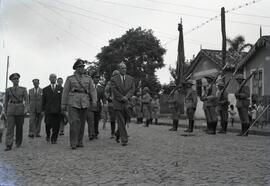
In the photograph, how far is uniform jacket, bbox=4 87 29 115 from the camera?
987cm

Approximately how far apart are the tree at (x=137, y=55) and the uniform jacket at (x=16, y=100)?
27956mm

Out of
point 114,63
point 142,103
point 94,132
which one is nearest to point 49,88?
point 94,132

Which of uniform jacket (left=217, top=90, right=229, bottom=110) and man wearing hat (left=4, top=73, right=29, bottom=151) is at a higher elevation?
uniform jacket (left=217, top=90, right=229, bottom=110)

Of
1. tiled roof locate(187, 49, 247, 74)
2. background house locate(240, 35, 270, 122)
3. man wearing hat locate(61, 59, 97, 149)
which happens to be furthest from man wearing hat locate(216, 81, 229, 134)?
tiled roof locate(187, 49, 247, 74)

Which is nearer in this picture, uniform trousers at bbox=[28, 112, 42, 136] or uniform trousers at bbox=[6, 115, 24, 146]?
uniform trousers at bbox=[6, 115, 24, 146]

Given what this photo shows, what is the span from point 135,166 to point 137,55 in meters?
34.3

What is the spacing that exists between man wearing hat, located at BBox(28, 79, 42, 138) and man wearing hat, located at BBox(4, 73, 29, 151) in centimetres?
334

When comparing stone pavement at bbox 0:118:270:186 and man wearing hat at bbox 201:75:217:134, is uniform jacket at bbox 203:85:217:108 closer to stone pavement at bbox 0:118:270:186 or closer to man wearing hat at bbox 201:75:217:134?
man wearing hat at bbox 201:75:217:134

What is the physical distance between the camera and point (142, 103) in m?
22.8

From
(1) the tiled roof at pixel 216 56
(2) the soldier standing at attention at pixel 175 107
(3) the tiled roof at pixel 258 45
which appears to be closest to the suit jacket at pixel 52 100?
(2) the soldier standing at attention at pixel 175 107

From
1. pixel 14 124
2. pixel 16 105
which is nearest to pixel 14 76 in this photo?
pixel 16 105

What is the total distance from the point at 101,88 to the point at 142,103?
9400mm

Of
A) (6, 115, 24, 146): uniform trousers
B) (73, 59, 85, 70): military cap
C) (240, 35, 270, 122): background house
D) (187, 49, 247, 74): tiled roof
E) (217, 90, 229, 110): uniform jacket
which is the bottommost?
(6, 115, 24, 146): uniform trousers

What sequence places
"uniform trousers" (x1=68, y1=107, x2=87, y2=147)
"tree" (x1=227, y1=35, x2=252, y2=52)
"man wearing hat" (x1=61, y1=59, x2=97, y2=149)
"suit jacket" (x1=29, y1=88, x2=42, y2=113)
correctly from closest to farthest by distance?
"uniform trousers" (x1=68, y1=107, x2=87, y2=147) < "man wearing hat" (x1=61, y1=59, x2=97, y2=149) < "suit jacket" (x1=29, y1=88, x2=42, y2=113) < "tree" (x1=227, y1=35, x2=252, y2=52)
